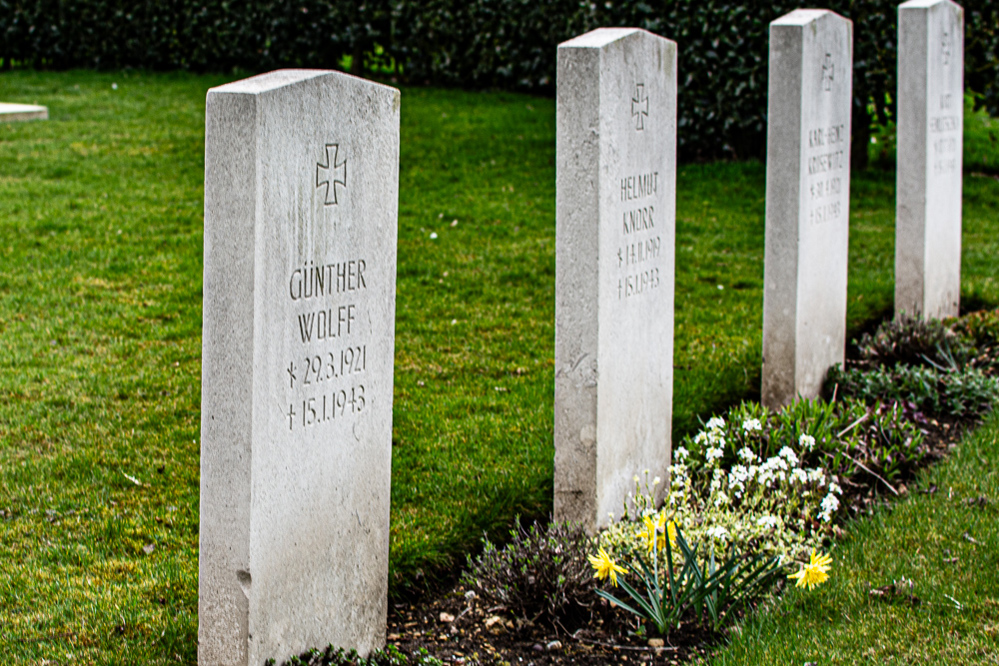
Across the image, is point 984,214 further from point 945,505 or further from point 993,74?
point 945,505

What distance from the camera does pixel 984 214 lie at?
35.9 feet

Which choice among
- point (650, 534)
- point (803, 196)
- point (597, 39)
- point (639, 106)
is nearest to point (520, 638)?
point (650, 534)

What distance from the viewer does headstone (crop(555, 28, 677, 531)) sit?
14.4 ft

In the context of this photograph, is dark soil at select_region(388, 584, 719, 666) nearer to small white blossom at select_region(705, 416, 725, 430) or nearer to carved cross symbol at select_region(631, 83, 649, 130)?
small white blossom at select_region(705, 416, 725, 430)

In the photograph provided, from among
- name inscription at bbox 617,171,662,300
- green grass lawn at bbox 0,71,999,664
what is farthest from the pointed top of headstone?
green grass lawn at bbox 0,71,999,664

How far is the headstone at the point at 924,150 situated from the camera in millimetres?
7453

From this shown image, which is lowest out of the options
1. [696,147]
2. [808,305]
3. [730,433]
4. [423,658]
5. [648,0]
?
[423,658]

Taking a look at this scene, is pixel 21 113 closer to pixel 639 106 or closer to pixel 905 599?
pixel 639 106

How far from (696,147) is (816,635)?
28.9 feet

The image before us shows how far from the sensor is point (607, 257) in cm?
448

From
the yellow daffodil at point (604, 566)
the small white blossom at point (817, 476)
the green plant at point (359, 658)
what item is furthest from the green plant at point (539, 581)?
the small white blossom at point (817, 476)

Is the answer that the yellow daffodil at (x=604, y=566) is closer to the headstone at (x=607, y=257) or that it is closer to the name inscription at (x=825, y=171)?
the headstone at (x=607, y=257)

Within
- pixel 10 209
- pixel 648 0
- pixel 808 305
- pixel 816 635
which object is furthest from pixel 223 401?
pixel 648 0

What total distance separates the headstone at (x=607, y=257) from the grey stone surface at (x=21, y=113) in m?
10.1
